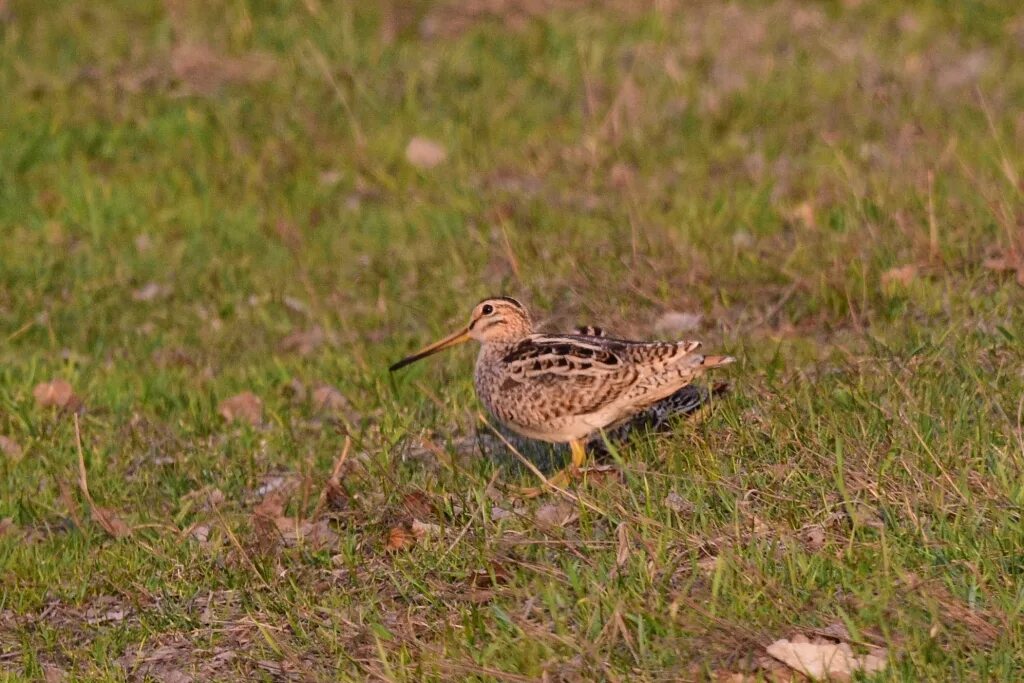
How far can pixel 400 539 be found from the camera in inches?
233

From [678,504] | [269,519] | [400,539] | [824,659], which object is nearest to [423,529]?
[400,539]

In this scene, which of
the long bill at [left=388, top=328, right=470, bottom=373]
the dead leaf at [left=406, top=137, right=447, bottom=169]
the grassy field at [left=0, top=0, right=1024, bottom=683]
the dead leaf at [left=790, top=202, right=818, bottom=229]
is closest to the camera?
the grassy field at [left=0, top=0, right=1024, bottom=683]

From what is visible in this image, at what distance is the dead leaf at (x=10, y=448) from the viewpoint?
7297 millimetres

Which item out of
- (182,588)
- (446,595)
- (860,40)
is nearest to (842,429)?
(446,595)

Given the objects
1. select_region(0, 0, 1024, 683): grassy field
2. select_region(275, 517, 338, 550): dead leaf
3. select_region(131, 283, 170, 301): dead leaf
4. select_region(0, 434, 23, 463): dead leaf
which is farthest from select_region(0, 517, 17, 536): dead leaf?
select_region(131, 283, 170, 301): dead leaf

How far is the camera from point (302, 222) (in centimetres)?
1015

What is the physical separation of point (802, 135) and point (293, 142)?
124 inches

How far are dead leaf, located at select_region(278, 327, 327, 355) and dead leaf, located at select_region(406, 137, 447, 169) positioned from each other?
2114 millimetres

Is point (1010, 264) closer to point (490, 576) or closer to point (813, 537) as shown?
point (813, 537)

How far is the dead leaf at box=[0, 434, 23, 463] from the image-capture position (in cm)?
730

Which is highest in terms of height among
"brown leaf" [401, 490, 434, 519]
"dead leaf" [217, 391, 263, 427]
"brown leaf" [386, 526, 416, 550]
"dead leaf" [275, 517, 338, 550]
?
"brown leaf" [401, 490, 434, 519]

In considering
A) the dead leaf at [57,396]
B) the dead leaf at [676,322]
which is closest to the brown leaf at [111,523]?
the dead leaf at [57,396]

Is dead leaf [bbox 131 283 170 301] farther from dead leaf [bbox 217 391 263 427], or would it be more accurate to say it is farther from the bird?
the bird

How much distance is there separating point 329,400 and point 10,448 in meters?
1.39
